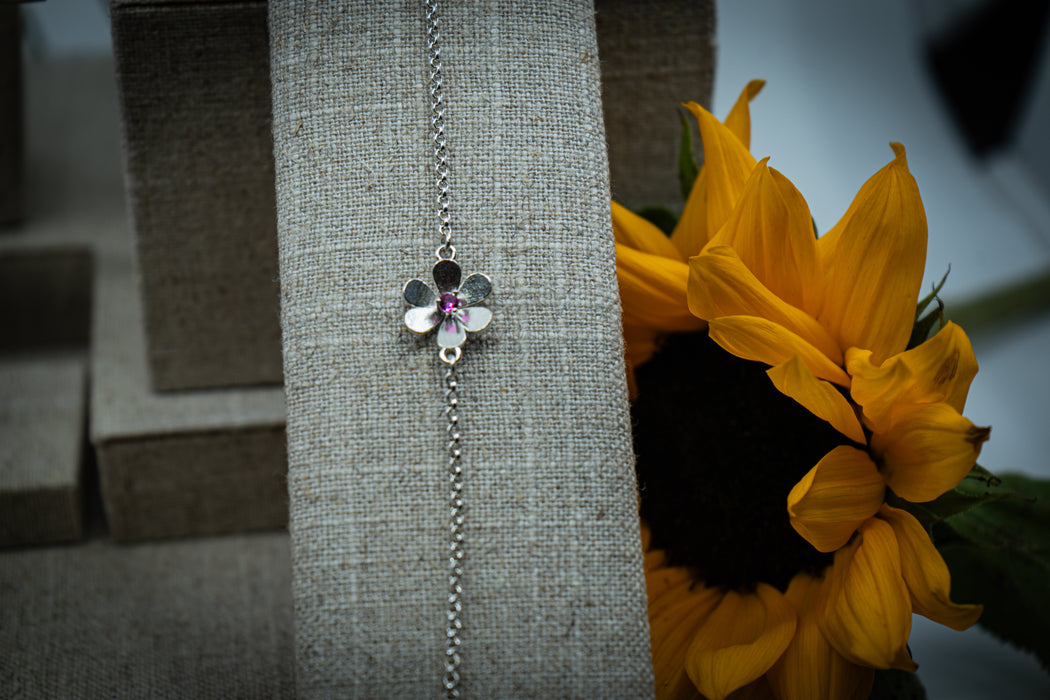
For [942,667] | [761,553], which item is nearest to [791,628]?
[761,553]

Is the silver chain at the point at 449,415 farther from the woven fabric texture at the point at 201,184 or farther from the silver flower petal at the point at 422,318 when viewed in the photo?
the woven fabric texture at the point at 201,184

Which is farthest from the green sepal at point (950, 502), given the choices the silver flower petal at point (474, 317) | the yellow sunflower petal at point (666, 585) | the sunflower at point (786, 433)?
the silver flower petal at point (474, 317)

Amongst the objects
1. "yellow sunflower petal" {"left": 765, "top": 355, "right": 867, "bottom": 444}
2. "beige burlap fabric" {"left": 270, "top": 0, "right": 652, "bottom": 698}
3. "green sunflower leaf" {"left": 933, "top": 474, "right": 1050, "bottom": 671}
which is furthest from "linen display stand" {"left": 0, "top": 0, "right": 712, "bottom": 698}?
"green sunflower leaf" {"left": 933, "top": 474, "right": 1050, "bottom": 671}

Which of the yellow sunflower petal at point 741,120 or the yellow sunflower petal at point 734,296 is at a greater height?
the yellow sunflower petal at point 741,120

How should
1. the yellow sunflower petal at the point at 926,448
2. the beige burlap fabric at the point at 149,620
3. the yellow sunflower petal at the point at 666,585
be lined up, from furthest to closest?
the beige burlap fabric at the point at 149,620 < the yellow sunflower petal at the point at 666,585 < the yellow sunflower petal at the point at 926,448

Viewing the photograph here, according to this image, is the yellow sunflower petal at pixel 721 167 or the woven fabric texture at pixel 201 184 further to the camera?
the woven fabric texture at pixel 201 184

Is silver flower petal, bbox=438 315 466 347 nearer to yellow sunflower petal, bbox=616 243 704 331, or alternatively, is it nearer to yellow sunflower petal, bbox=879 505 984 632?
yellow sunflower petal, bbox=616 243 704 331

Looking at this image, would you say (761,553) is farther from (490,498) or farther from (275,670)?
(275,670)

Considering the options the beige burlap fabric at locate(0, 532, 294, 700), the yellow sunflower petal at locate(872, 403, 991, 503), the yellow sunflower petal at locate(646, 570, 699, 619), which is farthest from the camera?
the beige burlap fabric at locate(0, 532, 294, 700)

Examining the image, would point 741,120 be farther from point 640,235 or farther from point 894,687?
point 894,687
